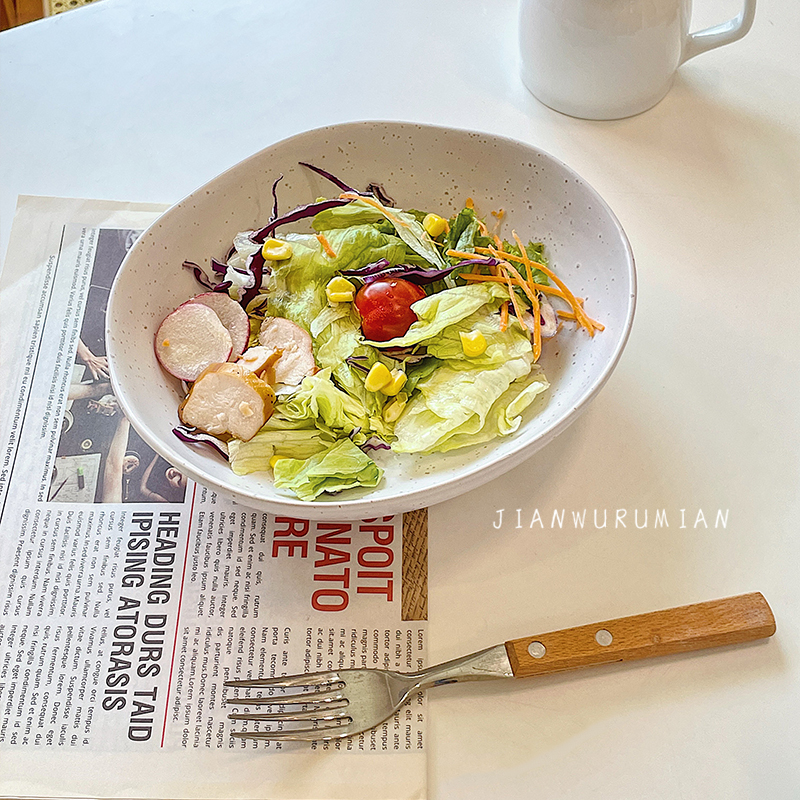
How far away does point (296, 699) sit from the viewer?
93 centimetres

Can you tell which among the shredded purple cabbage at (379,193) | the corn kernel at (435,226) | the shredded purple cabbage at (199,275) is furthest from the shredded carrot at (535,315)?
the shredded purple cabbage at (199,275)

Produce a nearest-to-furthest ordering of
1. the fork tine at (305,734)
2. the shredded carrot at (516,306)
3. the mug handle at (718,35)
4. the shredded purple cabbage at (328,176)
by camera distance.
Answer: the fork tine at (305,734)
the shredded carrot at (516,306)
the shredded purple cabbage at (328,176)
the mug handle at (718,35)

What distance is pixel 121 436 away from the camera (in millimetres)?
1173

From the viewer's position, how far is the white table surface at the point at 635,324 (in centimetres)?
96

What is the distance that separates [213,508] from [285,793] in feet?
1.26

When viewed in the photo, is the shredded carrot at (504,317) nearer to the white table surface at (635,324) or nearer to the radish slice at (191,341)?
the white table surface at (635,324)

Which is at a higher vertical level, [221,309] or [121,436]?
[221,309]

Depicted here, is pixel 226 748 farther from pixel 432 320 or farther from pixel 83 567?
pixel 432 320

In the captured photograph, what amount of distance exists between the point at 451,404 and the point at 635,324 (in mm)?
416

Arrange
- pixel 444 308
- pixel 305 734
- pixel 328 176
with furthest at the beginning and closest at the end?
pixel 328 176, pixel 444 308, pixel 305 734

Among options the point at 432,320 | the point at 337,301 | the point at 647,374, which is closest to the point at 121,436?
the point at 337,301

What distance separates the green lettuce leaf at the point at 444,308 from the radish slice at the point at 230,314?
0.63 ft

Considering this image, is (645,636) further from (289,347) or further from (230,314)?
(230,314)

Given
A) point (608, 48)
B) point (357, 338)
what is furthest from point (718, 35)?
point (357, 338)
